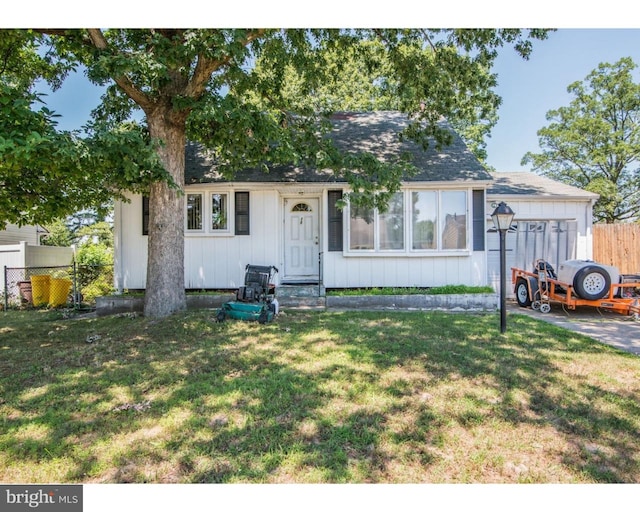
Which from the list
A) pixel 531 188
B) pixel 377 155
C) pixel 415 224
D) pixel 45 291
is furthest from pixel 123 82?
pixel 531 188

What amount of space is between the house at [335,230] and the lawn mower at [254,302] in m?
1.91

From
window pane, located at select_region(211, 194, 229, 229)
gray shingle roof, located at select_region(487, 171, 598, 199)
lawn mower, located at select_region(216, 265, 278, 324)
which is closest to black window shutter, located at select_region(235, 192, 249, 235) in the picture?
window pane, located at select_region(211, 194, 229, 229)

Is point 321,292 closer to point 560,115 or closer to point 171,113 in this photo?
point 171,113

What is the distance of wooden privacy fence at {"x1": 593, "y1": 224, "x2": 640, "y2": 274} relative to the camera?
396 inches

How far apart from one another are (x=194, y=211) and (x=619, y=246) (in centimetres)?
1183

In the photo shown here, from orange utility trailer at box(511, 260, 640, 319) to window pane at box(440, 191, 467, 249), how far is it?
1.68 meters

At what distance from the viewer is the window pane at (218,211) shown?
8570 mm

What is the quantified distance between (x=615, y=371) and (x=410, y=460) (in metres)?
3.10

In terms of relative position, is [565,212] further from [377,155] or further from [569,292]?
[377,155]

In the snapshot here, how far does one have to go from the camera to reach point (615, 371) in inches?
153

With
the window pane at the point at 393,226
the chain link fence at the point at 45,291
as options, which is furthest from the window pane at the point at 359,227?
the chain link fence at the point at 45,291

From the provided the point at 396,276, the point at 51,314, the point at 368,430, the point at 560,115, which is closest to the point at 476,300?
the point at 396,276

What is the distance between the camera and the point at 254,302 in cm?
644

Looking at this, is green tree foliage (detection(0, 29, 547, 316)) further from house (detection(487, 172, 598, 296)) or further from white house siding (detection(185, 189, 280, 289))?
house (detection(487, 172, 598, 296))
